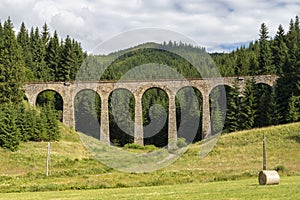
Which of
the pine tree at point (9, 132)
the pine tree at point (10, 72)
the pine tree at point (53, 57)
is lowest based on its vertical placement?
the pine tree at point (9, 132)

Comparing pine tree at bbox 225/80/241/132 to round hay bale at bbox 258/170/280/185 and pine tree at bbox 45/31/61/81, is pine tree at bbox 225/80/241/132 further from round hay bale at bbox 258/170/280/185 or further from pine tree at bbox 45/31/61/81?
round hay bale at bbox 258/170/280/185

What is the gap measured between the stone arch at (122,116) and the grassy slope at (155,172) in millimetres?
9379

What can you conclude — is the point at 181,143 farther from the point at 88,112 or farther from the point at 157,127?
the point at 88,112

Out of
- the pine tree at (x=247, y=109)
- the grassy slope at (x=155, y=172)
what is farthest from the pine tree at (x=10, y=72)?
the pine tree at (x=247, y=109)

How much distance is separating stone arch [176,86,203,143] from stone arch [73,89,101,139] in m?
12.8

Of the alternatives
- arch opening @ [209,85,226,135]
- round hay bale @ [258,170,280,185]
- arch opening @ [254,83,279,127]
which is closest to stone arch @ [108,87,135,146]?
arch opening @ [209,85,226,135]

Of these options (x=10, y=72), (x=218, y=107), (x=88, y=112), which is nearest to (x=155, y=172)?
(x=10, y=72)

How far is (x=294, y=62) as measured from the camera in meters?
53.3

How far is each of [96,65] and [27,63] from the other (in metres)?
14.7

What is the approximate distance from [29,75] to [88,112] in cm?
1151

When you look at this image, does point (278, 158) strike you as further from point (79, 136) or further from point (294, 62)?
point (79, 136)

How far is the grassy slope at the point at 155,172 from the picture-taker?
73.1 ft

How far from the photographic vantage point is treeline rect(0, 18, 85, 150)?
139 ft

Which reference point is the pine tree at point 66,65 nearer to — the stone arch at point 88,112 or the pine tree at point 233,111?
the stone arch at point 88,112
